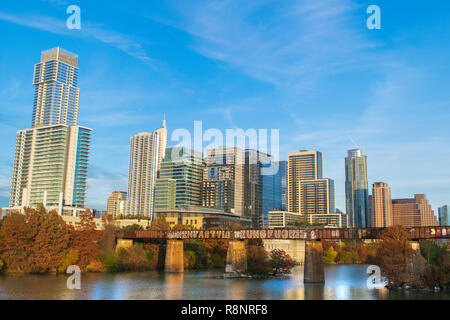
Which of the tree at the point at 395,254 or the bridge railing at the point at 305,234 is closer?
the tree at the point at 395,254

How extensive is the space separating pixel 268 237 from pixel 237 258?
1066 cm

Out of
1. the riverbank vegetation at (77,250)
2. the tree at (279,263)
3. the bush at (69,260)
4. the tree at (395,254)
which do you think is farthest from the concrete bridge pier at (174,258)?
the tree at (395,254)

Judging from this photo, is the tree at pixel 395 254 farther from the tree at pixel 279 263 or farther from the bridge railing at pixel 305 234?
the tree at pixel 279 263

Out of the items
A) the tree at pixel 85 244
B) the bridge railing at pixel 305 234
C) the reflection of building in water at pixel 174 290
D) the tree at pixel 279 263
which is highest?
the bridge railing at pixel 305 234

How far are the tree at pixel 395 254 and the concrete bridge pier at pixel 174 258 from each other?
162 feet

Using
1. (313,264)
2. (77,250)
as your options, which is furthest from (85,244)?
(313,264)

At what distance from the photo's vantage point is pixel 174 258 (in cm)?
11019

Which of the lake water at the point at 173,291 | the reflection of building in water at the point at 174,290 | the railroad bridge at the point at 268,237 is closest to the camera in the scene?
the lake water at the point at 173,291

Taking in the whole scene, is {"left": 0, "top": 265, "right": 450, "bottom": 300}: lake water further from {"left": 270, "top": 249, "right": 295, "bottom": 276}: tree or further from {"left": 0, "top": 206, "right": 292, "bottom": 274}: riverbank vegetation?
{"left": 270, "top": 249, "right": 295, "bottom": 276}: tree

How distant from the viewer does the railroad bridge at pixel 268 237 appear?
3287 inches

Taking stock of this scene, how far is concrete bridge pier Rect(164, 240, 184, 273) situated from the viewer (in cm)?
10906

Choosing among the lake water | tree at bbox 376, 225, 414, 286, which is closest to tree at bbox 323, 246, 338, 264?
tree at bbox 376, 225, 414, 286
